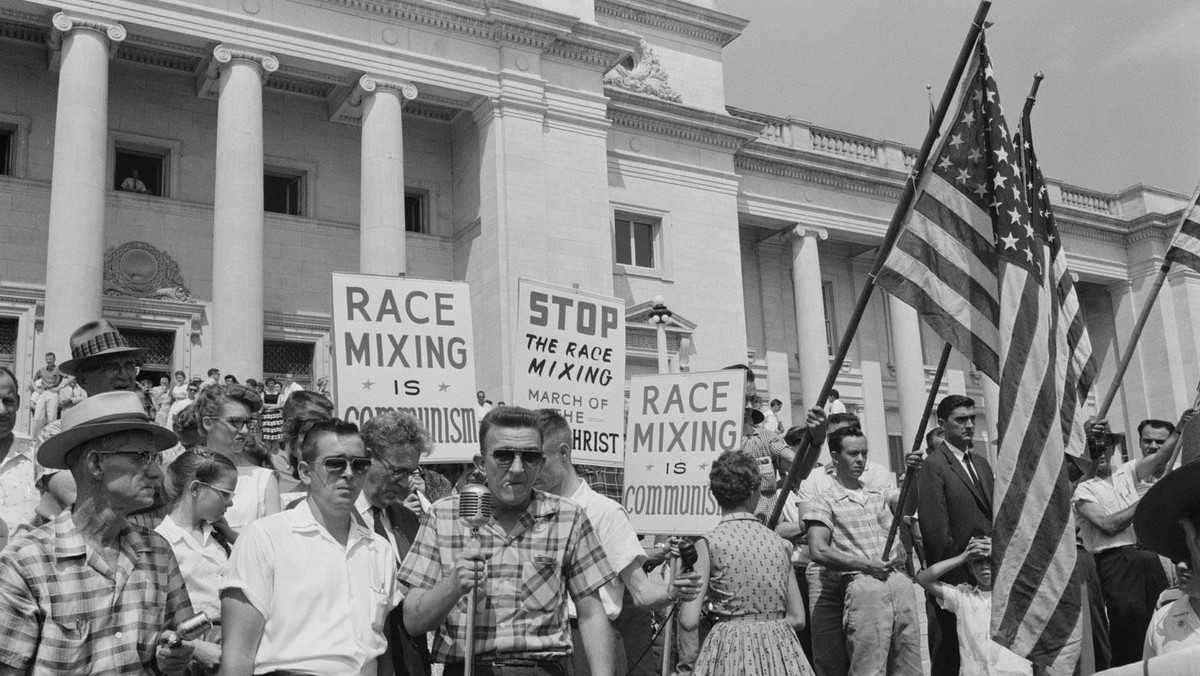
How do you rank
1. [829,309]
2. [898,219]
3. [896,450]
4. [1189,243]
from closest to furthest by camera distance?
[898,219] < [1189,243] < [829,309] < [896,450]

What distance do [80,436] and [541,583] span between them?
5.85 feet

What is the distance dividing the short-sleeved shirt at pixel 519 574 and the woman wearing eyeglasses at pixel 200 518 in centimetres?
137

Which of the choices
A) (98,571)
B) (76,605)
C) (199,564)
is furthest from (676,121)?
(76,605)

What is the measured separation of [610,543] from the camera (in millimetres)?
5445

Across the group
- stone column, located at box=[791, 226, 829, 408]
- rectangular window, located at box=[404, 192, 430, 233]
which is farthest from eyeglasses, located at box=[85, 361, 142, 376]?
stone column, located at box=[791, 226, 829, 408]

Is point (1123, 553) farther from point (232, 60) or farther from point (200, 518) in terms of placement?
point (232, 60)

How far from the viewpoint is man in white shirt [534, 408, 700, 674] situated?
5.24 meters

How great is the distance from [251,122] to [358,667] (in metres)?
19.2

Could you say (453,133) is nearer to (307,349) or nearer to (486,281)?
(486,281)

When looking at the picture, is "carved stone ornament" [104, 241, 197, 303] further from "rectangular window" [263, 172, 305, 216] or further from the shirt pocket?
the shirt pocket

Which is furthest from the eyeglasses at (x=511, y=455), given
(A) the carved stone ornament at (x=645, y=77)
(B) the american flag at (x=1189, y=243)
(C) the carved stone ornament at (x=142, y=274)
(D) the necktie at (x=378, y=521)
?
(A) the carved stone ornament at (x=645, y=77)

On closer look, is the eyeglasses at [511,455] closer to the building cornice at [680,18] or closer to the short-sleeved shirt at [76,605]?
the short-sleeved shirt at [76,605]

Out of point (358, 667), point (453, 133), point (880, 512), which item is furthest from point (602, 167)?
point (358, 667)

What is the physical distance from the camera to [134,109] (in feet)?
79.2
